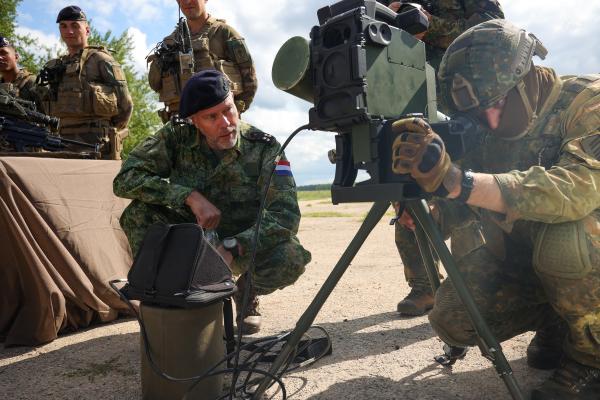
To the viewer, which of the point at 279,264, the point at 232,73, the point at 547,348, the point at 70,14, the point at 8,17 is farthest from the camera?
the point at 8,17

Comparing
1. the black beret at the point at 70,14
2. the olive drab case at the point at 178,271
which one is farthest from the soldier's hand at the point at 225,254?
the black beret at the point at 70,14

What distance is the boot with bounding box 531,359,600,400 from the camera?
1855mm

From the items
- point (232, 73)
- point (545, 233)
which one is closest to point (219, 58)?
point (232, 73)

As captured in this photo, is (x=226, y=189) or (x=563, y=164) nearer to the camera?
(x=563, y=164)

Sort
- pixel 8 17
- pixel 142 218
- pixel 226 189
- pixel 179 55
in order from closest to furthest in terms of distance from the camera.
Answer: pixel 142 218 → pixel 226 189 → pixel 179 55 → pixel 8 17

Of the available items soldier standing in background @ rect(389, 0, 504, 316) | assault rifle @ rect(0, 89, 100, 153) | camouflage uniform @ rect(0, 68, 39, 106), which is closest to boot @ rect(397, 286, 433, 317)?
soldier standing in background @ rect(389, 0, 504, 316)

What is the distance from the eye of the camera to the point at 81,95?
19.6ft

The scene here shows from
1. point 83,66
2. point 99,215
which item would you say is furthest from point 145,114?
point 99,215

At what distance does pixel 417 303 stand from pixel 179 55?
11.1 ft

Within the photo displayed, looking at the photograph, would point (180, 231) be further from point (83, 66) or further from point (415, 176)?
point (83, 66)

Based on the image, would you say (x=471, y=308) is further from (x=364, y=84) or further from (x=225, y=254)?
(x=225, y=254)

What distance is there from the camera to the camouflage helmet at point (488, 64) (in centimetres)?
191

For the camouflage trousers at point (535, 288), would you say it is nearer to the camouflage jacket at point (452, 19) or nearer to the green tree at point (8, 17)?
the camouflage jacket at point (452, 19)

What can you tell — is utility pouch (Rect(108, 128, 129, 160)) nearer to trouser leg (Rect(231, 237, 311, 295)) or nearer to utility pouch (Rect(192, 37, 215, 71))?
utility pouch (Rect(192, 37, 215, 71))
